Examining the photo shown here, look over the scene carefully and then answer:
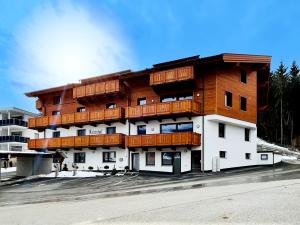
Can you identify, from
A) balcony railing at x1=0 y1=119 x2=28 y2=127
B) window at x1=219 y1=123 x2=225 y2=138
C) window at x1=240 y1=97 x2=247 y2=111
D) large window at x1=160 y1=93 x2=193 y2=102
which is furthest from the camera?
balcony railing at x1=0 y1=119 x2=28 y2=127

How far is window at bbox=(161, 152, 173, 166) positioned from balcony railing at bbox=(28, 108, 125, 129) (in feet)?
20.3

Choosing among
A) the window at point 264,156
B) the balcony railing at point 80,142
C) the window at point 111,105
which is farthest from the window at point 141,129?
the window at point 264,156

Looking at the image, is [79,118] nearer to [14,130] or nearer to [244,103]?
[244,103]

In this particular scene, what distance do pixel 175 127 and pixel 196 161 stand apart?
3.75 metres

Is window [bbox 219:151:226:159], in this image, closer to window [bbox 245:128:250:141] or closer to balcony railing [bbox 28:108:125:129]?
window [bbox 245:128:250:141]

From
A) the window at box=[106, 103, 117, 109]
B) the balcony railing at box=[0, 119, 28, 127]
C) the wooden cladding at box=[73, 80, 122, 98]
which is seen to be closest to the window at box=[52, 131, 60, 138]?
the wooden cladding at box=[73, 80, 122, 98]

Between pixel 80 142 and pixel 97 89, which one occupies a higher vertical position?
pixel 97 89

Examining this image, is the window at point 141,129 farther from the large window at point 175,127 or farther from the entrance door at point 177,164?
the entrance door at point 177,164

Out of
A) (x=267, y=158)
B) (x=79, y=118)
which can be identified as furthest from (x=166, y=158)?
(x=79, y=118)

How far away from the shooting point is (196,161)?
35.6m

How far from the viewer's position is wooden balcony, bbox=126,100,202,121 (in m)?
34.2

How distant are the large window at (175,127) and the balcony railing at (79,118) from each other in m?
4.95

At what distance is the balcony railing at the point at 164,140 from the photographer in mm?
33875

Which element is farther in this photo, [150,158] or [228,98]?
[150,158]
